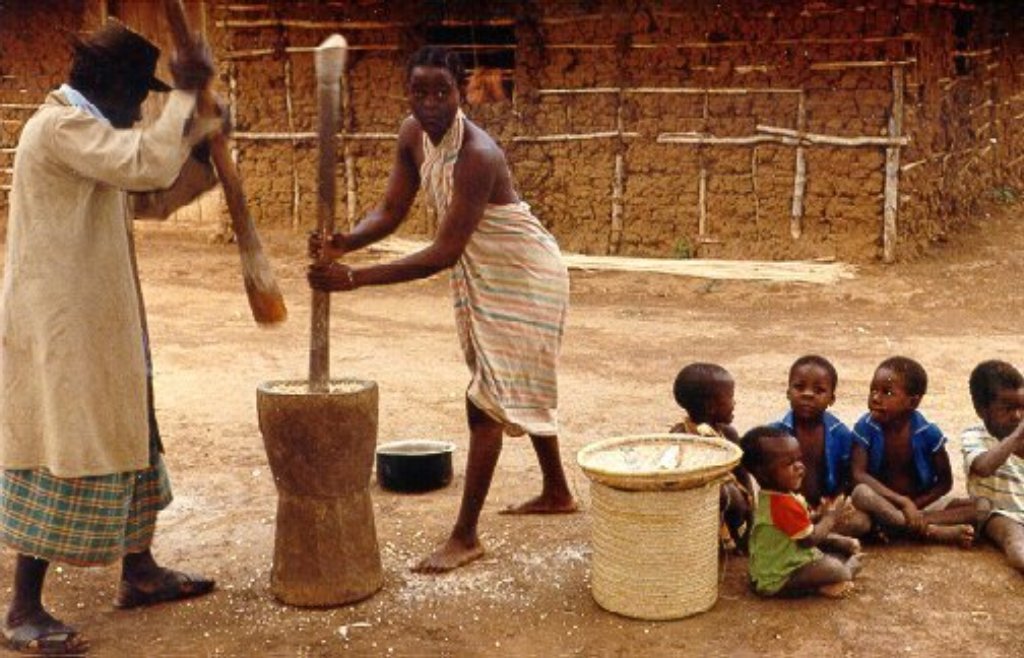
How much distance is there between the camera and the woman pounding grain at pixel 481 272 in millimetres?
3623

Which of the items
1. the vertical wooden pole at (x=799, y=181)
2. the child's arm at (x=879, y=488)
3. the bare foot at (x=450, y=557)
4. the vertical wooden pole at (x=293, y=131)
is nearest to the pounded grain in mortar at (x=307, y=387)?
the bare foot at (x=450, y=557)

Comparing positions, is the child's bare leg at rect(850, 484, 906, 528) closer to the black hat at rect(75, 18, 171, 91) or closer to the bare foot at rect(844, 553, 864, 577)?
the bare foot at rect(844, 553, 864, 577)

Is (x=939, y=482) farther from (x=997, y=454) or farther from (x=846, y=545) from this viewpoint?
(x=846, y=545)

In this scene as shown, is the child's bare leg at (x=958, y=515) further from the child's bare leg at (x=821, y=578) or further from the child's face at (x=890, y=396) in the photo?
the child's bare leg at (x=821, y=578)

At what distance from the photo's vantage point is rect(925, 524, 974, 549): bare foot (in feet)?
12.7

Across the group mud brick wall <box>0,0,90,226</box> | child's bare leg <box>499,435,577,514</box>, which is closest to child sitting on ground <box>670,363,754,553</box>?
child's bare leg <box>499,435,577,514</box>

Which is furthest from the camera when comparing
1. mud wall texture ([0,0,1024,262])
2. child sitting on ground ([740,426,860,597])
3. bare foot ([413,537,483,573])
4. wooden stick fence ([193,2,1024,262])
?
mud wall texture ([0,0,1024,262])

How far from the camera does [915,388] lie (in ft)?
12.8

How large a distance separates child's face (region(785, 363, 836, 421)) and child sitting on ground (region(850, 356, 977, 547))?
19 centimetres

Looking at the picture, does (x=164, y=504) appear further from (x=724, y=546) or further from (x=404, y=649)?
(x=724, y=546)

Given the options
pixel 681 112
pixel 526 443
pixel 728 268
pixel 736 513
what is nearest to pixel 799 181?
pixel 728 268

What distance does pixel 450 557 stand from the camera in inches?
149

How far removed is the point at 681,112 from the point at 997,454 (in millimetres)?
6946

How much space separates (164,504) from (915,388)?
2426 mm
